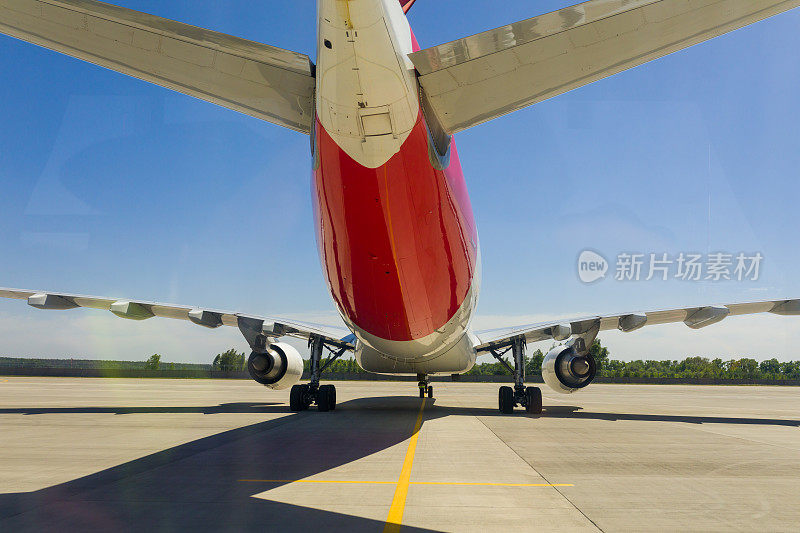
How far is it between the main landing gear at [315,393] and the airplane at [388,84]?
22.1 feet

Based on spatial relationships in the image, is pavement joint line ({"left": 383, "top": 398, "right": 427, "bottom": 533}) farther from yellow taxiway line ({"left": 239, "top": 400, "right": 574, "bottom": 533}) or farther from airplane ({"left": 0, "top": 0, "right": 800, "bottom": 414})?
airplane ({"left": 0, "top": 0, "right": 800, "bottom": 414})

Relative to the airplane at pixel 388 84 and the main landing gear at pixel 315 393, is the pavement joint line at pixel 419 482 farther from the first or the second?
the main landing gear at pixel 315 393

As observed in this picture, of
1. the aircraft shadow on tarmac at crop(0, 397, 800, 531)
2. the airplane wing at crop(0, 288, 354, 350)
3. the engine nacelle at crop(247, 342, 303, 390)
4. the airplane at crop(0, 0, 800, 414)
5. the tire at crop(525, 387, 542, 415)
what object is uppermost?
the airplane at crop(0, 0, 800, 414)

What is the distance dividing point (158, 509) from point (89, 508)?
663 millimetres

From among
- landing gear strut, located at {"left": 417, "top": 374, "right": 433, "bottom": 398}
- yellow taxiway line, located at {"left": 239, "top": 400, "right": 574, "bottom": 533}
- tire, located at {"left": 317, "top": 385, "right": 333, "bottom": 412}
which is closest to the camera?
yellow taxiway line, located at {"left": 239, "top": 400, "right": 574, "bottom": 533}

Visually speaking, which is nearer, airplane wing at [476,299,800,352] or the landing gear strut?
airplane wing at [476,299,800,352]

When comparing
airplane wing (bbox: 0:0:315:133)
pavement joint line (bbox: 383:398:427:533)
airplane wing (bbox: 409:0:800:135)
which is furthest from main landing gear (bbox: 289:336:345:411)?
airplane wing (bbox: 409:0:800:135)

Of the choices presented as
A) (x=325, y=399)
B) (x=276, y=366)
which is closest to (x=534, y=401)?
(x=325, y=399)

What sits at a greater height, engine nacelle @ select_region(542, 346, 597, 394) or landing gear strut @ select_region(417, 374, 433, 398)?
engine nacelle @ select_region(542, 346, 597, 394)

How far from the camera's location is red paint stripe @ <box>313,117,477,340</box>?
6430 mm

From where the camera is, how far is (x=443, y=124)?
Result: 239 inches

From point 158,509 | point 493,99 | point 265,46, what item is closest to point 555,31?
point 493,99

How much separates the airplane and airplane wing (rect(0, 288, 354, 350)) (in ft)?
23.4

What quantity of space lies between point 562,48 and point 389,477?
5070mm
